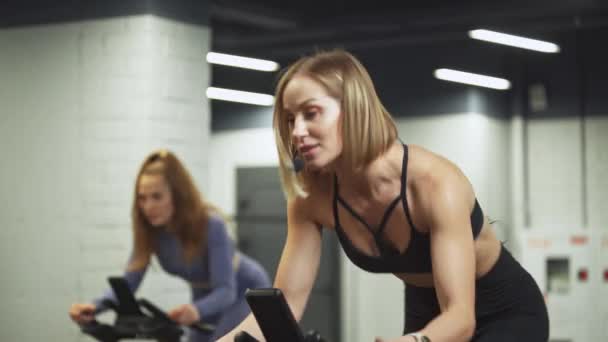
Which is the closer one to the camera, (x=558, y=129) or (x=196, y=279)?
(x=196, y=279)

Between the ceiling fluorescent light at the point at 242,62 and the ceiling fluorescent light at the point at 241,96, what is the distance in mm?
447

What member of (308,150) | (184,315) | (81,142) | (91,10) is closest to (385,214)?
(308,150)

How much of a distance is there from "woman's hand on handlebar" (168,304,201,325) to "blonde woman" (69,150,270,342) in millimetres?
130

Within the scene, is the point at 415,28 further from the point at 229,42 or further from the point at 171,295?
the point at 171,295

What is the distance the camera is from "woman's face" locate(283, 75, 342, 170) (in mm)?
1779

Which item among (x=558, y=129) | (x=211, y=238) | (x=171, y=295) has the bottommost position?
(x=171, y=295)

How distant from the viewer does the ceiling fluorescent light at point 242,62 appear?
741 cm

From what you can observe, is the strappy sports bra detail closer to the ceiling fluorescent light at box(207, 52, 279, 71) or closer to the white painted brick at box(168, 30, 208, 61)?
the white painted brick at box(168, 30, 208, 61)

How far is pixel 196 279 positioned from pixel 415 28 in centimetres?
323

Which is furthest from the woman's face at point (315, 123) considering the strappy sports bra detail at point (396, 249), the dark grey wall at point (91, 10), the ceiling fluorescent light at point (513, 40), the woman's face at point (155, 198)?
the ceiling fluorescent light at point (513, 40)

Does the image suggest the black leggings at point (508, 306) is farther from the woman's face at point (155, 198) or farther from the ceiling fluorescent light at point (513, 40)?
the ceiling fluorescent light at point (513, 40)

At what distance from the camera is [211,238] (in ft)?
12.5

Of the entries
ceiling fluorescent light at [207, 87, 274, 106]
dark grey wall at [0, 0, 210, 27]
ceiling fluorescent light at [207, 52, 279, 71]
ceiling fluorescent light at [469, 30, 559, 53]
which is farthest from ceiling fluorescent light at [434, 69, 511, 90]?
dark grey wall at [0, 0, 210, 27]

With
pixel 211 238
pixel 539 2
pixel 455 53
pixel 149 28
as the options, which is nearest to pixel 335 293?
pixel 455 53
